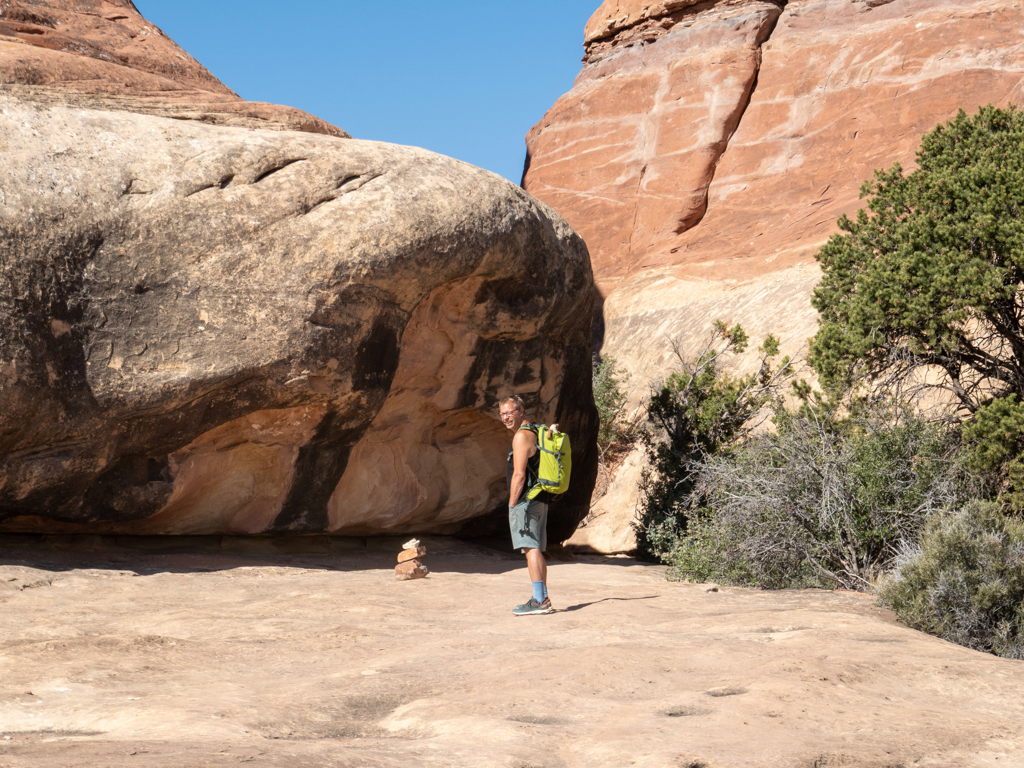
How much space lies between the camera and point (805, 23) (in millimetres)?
24312

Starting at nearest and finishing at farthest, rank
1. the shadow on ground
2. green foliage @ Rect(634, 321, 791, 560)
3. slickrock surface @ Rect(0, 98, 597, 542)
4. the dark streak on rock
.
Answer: slickrock surface @ Rect(0, 98, 597, 542) → the shadow on ground → the dark streak on rock → green foliage @ Rect(634, 321, 791, 560)

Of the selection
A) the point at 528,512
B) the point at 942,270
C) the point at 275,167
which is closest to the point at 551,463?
the point at 528,512

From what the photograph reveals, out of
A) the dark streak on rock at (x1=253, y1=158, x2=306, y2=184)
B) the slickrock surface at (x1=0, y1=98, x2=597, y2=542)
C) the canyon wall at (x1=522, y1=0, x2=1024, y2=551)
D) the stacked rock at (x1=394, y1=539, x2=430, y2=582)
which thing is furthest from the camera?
the canyon wall at (x1=522, y1=0, x2=1024, y2=551)

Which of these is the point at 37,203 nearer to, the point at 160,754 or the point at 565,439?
the point at 565,439

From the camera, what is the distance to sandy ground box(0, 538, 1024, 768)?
3395 mm

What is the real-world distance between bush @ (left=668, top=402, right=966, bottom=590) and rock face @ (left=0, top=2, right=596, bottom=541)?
3.32 m

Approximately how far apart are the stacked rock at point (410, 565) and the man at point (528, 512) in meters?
2.26

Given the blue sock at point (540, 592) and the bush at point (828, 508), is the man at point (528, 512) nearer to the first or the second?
the blue sock at point (540, 592)

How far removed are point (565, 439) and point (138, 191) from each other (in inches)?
184

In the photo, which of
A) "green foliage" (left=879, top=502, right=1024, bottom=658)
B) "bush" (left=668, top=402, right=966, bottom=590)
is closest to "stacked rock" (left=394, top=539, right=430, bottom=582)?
"bush" (left=668, top=402, right=966, bottom=590)

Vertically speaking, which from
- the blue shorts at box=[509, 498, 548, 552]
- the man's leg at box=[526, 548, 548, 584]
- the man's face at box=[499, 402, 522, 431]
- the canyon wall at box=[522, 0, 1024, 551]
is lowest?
the man's leg at box=[526, 548, 548, 584]

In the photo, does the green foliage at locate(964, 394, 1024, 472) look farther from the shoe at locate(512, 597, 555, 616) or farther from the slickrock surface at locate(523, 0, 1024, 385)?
the slickrock surface at locate(523, 0, 1024, 385)

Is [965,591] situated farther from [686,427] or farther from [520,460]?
[686,427]

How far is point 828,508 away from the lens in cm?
845
